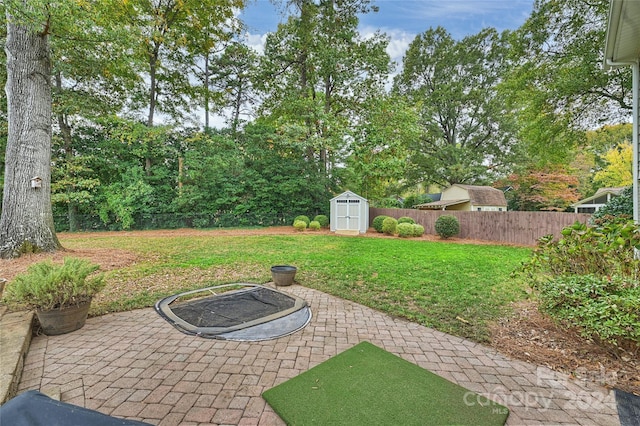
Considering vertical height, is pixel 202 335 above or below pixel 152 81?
below

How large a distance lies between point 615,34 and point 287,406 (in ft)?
20.1

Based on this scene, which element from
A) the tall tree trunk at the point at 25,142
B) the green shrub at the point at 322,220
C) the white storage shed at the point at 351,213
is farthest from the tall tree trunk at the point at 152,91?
the white storage shed at the point at 351,213

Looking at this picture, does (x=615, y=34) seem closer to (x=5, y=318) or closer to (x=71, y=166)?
(x=5, y=318)

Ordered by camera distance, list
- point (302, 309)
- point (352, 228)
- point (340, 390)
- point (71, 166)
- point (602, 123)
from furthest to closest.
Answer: point (352, 228) < point (71, 166) < point (602, 123) < point (302, 309) < point (340, 390)

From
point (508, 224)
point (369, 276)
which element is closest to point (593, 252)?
point (369, 276)

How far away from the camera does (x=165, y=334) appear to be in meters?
2.79

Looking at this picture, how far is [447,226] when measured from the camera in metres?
10.5

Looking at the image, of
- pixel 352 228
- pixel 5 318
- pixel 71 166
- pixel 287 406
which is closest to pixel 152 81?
pixel 71 166

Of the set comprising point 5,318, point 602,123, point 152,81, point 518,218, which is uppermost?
point 152,81

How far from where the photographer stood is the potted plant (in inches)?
103

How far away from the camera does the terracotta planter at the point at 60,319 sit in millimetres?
2699

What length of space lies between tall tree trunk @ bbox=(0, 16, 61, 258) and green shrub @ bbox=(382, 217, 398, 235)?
10657 millimetres

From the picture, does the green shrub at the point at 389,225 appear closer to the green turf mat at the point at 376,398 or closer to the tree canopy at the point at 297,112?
the tree canopy at the point at 297,112

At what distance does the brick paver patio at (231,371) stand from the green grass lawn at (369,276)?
566 mm
